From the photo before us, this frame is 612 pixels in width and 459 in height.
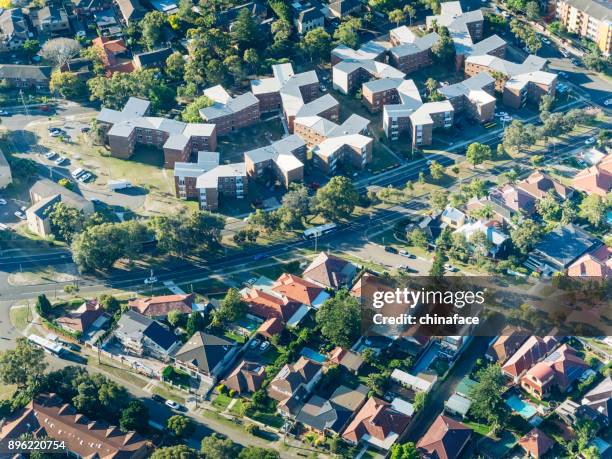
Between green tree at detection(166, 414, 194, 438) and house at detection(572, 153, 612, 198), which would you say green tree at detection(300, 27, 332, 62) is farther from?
green tree at detection(166, 414, 194, 438)

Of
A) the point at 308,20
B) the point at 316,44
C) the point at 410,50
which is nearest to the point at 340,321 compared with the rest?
the point at 316,44

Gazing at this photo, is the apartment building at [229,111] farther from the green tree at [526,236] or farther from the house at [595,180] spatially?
the house at [595,180]

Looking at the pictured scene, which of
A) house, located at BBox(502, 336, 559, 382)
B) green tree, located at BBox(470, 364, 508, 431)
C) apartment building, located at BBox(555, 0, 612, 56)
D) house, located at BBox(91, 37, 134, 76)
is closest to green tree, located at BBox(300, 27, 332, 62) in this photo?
house, located at BBox(91, 37, 134, 76)

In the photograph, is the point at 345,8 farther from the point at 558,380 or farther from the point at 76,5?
the point at 558,380

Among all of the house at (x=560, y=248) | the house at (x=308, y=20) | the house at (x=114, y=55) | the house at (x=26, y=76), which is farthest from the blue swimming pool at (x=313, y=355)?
the house at (x=26, y=76)

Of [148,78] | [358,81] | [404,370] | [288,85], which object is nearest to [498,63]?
[358,81]

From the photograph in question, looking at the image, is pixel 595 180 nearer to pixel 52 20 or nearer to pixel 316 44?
pixel 316 44
